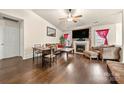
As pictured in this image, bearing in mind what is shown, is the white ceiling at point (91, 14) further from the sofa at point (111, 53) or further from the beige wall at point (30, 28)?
the sofa at point (111, 53)

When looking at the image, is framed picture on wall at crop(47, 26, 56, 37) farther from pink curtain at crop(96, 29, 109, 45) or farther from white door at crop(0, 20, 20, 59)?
pink curtain at crop(96, 29, 109, 45)

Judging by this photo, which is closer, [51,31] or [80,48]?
[51,31]

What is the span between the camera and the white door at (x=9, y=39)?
197 inches

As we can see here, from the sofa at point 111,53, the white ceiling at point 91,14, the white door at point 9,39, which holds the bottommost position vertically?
the sofa at point 111,53

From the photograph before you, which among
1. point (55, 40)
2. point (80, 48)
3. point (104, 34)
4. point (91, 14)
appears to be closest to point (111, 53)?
point (91, 14)

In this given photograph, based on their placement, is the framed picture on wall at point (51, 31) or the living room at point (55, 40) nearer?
the living room at point (55, 40)

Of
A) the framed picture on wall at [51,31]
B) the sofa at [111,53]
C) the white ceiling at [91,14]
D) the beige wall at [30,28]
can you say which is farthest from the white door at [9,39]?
the sofa at [111,53]

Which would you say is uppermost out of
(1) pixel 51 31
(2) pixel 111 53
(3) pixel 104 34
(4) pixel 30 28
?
(1) pixel 51 31

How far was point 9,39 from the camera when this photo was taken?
530 centimetres

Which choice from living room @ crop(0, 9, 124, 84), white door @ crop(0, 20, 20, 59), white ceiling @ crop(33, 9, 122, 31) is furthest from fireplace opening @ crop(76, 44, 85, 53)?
white door @ crop(0, 20, 20, 59)

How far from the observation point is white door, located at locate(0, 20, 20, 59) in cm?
500

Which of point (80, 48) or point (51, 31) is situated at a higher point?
point (51, 31)

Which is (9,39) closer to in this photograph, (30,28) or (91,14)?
(30,28)
